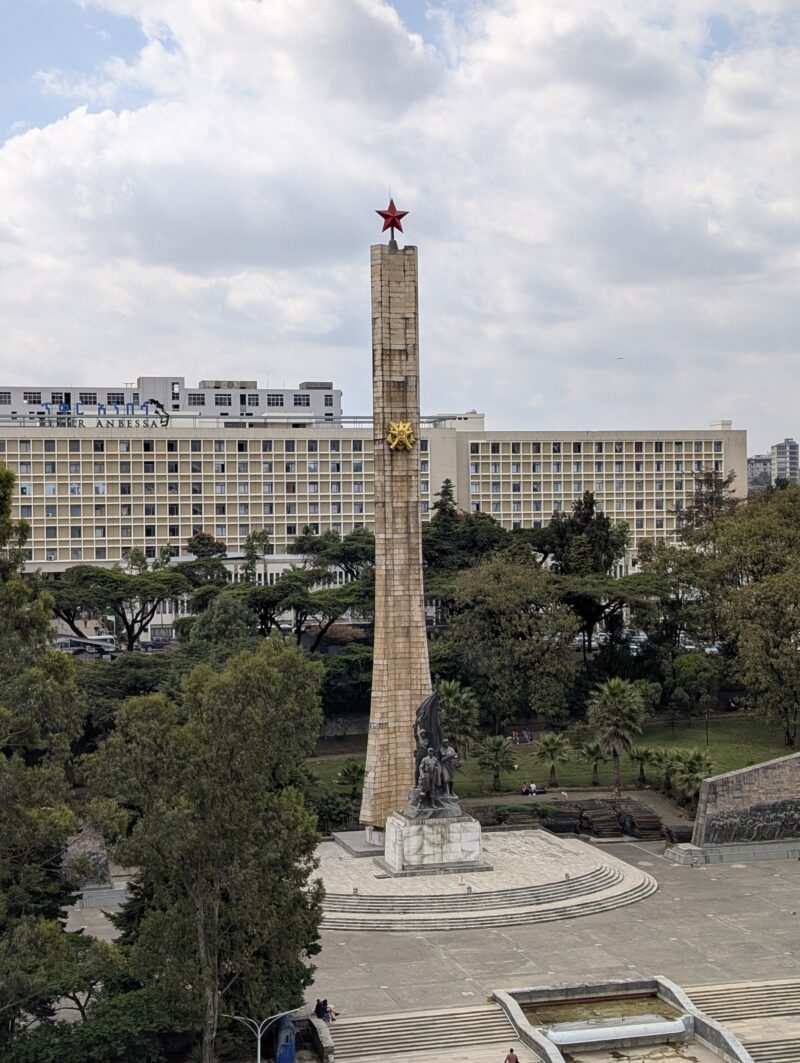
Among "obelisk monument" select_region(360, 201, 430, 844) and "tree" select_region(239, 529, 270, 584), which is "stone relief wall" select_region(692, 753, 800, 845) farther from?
"tree" select_region(239, 529, 270, 584)

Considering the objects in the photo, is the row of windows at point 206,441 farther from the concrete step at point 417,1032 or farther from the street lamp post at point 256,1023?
the street lamp post at point 256,1023

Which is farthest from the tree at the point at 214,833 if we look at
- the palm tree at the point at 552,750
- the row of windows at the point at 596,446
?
the row of windows at the point at 596,446

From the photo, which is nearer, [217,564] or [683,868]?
[683,868]

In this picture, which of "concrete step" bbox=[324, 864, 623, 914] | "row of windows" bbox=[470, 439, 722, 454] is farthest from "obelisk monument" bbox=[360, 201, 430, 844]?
"row of windows" bbox=[470, 439, 722, 454]

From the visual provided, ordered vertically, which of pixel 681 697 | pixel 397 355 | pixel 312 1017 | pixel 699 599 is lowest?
pixel 312 1017

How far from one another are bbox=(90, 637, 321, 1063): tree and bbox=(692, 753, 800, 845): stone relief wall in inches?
849

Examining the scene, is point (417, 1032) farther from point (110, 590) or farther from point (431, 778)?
point (110, 590)

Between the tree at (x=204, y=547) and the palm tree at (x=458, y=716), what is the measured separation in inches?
1635

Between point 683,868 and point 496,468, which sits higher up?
point 496,468

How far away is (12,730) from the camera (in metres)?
27.7

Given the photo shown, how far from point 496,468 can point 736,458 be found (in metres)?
19.3

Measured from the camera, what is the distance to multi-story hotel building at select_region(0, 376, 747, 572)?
328 feet

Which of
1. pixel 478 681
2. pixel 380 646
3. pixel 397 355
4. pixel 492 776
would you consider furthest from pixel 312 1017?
pixel 478 681

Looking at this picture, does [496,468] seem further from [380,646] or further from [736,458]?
[380,646]
